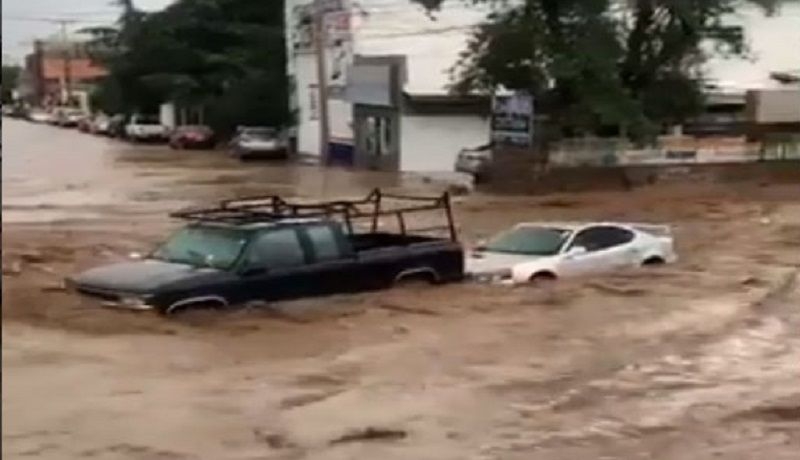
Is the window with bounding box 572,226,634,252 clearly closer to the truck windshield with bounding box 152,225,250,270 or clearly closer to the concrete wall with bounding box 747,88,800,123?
the truck windshield with bounding box 152,225,250,270

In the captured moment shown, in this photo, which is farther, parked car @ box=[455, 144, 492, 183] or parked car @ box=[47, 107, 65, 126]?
parked car @ box=[455, 144, 492, 183]

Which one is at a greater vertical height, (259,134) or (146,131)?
(259,134)

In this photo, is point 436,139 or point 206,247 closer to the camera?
point 206,247

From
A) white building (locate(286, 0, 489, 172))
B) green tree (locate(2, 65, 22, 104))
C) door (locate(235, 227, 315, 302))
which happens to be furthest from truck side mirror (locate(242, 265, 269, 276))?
white building (locate(286, 0, 489, 172))

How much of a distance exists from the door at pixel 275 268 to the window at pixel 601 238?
17.2 feet

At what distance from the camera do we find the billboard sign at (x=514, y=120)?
40531 millimetres

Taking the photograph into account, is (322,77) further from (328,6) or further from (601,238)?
(601,238)

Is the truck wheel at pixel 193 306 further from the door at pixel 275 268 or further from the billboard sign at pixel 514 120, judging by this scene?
the billboard sign at pixel 514 120

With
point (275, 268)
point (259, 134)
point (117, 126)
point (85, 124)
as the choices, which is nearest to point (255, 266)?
point (275, 268)

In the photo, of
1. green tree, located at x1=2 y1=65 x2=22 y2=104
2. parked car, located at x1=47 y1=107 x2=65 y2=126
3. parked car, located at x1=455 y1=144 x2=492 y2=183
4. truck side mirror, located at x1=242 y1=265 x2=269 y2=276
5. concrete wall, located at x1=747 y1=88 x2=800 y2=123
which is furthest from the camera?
concrete wall, located at x1=747 y1=88 x2=800 y2=123

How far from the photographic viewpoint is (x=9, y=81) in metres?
2.46

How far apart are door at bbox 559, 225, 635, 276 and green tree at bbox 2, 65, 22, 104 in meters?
17.2

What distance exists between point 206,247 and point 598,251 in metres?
6.47

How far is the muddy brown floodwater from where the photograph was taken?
421 inches
